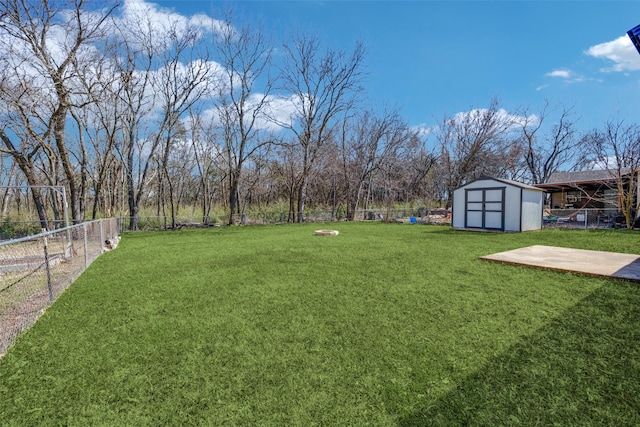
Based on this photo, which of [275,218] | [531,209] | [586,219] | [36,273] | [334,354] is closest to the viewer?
[334,354]

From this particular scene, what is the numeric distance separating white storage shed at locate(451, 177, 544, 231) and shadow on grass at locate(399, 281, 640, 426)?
369 inches

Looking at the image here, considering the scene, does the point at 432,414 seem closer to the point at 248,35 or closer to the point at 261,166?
the point at 248,35

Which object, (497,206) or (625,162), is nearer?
(497,206)

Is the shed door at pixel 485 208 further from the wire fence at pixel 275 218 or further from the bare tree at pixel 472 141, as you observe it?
the bare tree at pixel 472 141

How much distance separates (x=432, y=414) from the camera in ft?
5.30

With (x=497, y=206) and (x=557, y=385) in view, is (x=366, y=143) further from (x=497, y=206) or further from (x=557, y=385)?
(x=557, y=385)

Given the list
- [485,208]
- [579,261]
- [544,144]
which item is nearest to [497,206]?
[485,208]

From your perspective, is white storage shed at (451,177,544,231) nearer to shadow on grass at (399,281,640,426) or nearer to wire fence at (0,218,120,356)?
shadow on grass at (399,281,640,426)

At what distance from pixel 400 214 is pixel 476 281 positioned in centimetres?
1520

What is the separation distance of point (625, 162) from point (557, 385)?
57.7 ft

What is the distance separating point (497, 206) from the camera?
1146 centimetres

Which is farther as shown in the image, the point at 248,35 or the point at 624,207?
the point at 248,35

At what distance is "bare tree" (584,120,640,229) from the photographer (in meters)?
11.5

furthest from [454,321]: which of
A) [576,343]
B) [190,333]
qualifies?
[190,333]
